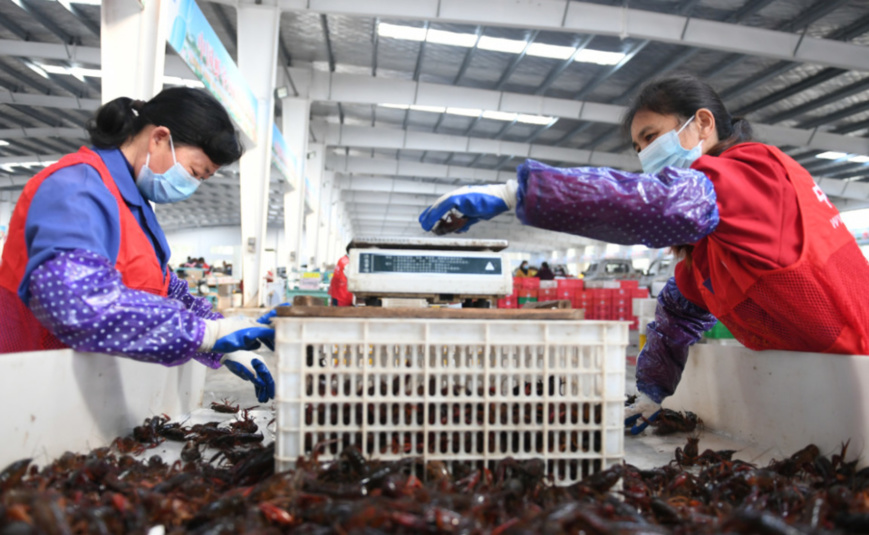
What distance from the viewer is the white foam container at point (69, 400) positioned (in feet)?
4.06

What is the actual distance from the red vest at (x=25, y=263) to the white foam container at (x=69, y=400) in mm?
236

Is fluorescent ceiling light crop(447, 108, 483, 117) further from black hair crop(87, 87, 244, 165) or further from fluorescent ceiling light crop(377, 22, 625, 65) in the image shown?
black hair crop(87, 87, 244, 165)

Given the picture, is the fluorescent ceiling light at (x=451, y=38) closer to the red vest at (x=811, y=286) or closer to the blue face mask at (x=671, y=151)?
the blue face mask at (x=671, y=151)

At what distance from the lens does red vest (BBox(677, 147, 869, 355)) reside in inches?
60.3

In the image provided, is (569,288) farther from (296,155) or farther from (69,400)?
(69,400)

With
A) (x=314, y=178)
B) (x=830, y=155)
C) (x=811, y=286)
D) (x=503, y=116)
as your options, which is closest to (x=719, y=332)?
(x=811, y=286)

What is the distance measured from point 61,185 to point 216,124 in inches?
23.4

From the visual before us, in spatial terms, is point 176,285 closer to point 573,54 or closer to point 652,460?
point 652,460

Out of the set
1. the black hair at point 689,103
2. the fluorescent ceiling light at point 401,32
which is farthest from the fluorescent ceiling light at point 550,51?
the black hair at point 689,103

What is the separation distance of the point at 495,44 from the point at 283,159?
4.59m

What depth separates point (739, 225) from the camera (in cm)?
153

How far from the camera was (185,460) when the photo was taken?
1.57m

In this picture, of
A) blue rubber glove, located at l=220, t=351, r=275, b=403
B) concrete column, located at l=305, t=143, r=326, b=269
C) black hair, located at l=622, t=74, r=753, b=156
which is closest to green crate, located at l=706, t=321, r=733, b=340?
black hair, located at l=622, t=74, r=753, b=156

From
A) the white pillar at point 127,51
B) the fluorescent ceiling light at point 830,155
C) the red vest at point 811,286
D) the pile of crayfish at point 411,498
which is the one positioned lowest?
the pile of crayfish at point 411,498
